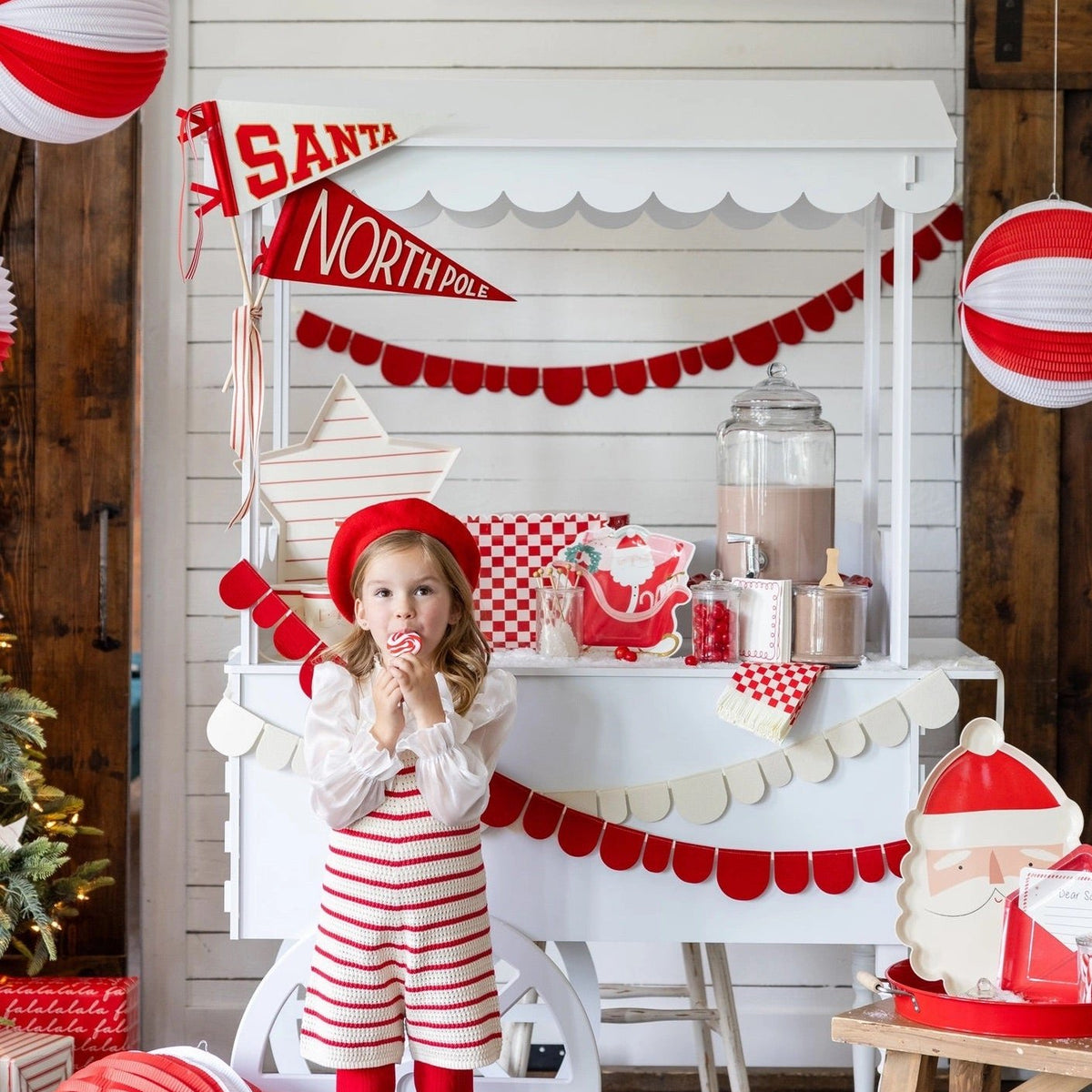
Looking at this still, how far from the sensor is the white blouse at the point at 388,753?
5.19 ft

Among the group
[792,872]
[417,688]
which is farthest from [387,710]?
[792,872]

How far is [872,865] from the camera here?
5.87 feet

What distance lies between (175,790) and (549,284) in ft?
4.28

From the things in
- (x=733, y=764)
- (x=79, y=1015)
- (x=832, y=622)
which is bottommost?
(x=79, y=1015)

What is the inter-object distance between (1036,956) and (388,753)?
0.80 m

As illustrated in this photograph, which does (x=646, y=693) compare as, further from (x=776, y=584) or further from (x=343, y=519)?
(x=343, y=519)

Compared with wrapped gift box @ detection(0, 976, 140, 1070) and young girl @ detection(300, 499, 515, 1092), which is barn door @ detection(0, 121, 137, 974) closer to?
wrapped gift box @ detection(0, 976, 140, 1070)

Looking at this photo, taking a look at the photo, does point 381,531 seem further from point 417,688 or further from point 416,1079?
point 416,1079

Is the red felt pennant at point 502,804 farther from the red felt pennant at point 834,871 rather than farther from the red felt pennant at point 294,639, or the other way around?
the red felt pennant at point 834,871

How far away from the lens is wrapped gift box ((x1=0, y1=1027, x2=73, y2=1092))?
1907 mm

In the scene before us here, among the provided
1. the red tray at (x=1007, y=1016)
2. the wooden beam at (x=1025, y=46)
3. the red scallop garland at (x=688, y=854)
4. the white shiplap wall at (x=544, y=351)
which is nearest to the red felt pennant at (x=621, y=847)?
the red scallop garland at (x=688, y=854)

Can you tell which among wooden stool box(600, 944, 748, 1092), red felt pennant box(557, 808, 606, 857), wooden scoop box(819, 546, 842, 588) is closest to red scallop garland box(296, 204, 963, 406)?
wooden scoop box(819, 546, 842, 588)

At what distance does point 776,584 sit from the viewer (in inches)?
70.4

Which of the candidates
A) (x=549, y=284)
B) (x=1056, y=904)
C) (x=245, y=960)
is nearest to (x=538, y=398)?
(x=549, y=284)
